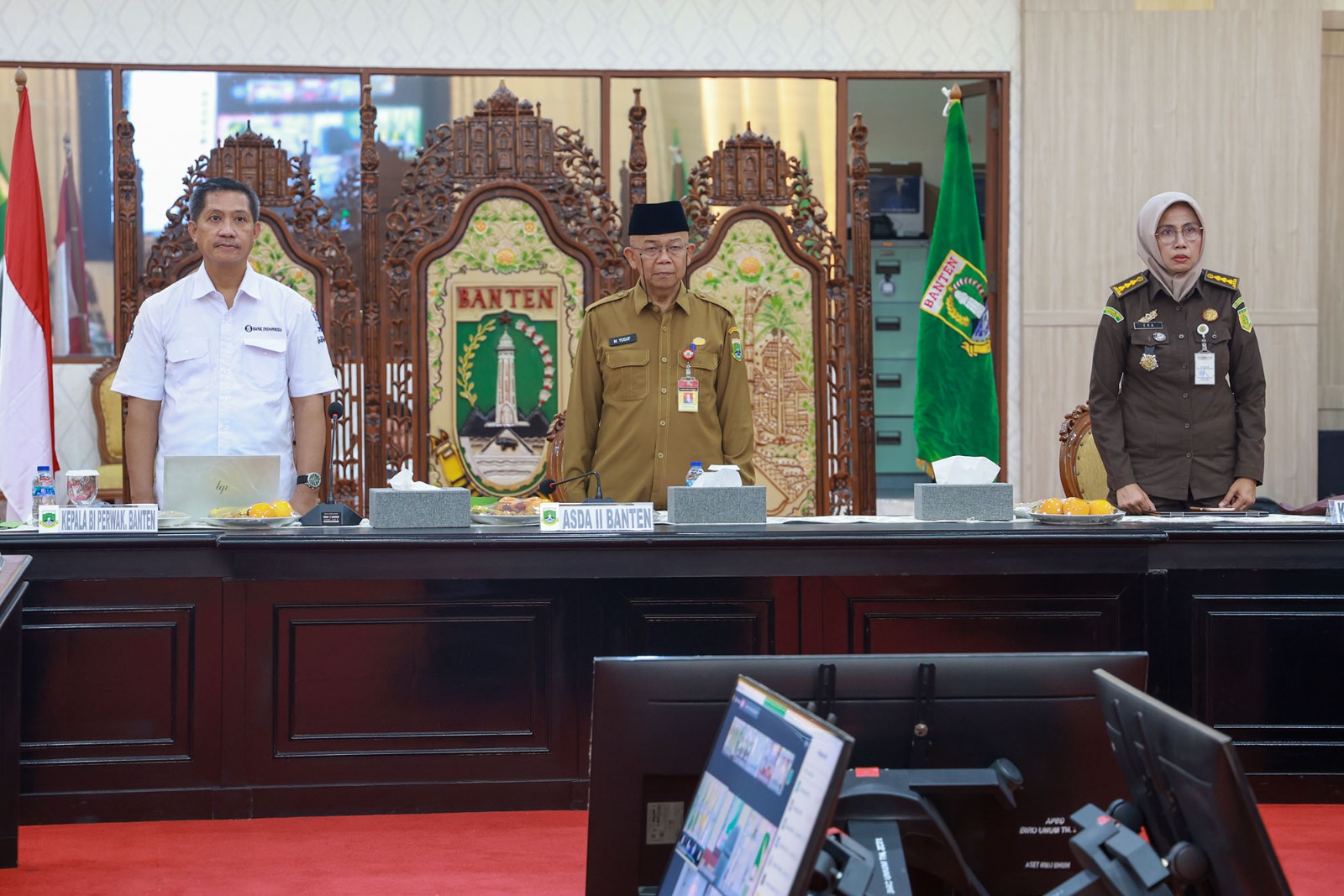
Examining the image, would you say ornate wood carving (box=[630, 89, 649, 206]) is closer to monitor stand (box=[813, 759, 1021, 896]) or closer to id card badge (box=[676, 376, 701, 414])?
id card badge (box=[676, 376, 701, 414])

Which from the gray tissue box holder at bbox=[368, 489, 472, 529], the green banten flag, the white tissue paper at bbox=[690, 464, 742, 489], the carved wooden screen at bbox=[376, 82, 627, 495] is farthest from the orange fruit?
the carved wooden screen at bbox=[376, 82, 627, 495]

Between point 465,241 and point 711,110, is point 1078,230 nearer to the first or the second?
point 711,110

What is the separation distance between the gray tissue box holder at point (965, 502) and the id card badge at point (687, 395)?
2.45ft

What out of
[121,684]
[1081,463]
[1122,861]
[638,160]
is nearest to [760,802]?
[1122,861]

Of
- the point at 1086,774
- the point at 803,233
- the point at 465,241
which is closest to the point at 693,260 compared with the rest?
the point at 803,233

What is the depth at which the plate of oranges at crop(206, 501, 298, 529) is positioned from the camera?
3133 millimetres

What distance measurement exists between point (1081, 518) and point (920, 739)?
214cm

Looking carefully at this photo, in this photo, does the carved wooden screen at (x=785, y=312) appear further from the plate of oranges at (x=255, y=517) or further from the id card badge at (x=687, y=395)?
the plate of oranges at (x=255, y=517)

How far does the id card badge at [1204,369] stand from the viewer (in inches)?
151

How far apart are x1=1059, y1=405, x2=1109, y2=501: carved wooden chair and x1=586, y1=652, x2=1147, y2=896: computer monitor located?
3.31m

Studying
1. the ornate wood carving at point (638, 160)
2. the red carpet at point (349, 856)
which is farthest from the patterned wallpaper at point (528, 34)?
the red carpet at point (349, 856)

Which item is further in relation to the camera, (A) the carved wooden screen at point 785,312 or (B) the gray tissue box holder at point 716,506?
(A) the carved wooden screen at point 785,312

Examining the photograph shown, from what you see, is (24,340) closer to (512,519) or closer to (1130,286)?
(512,519)

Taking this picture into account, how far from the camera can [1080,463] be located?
4.52 metres
